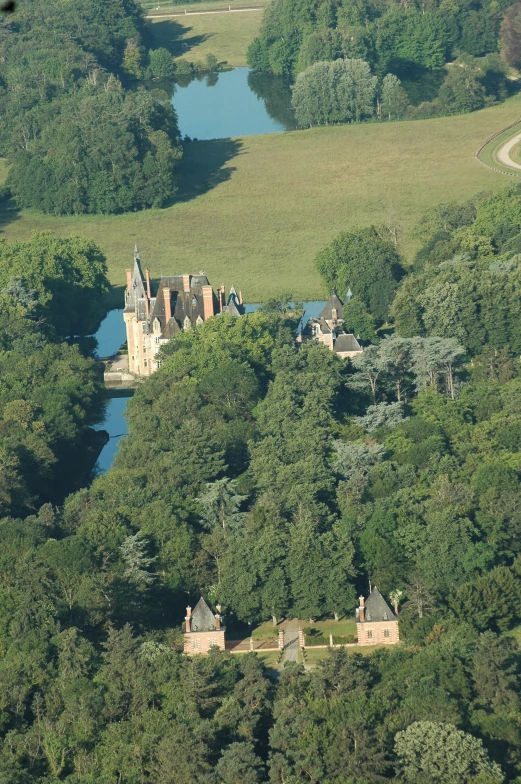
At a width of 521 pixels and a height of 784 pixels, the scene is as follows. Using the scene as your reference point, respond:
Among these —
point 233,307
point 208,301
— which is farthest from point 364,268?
point 208,301

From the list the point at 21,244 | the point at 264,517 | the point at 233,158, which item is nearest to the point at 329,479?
the point at 264,517

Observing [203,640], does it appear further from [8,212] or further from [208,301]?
[8,212]

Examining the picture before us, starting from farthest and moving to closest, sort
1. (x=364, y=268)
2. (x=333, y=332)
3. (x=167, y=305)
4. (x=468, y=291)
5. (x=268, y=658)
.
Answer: (x=364, y=268)
(x=333, y=332)
(x=468, y=291)
(x=167, y=305)
(x=268, y=658)

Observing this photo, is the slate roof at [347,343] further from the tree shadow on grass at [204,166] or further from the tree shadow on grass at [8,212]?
the tree shadow on grass at [8,212]

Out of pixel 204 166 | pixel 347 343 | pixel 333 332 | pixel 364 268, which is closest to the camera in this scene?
pixel 347 343

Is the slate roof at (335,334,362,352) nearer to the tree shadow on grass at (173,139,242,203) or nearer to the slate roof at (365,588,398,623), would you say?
the slate roof at (365,588,398,623)

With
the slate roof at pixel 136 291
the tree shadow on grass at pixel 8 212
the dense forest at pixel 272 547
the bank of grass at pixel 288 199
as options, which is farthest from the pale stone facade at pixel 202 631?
the tree shadow on grass at pixel 8 212

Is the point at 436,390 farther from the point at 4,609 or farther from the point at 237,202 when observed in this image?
the point at 237,202
